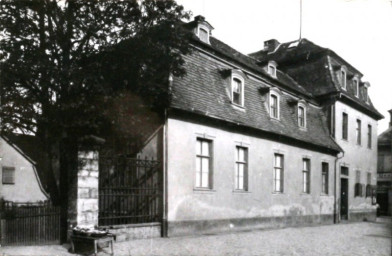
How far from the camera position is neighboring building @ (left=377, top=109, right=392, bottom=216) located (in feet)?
109

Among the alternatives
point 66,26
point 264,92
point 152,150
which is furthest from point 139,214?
point 264,92

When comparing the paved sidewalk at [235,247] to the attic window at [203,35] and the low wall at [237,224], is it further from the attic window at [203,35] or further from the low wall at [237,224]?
the attic window at [203,35]

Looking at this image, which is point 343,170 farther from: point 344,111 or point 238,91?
point 238,91

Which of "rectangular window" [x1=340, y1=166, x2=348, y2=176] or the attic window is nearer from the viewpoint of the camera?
the attic window

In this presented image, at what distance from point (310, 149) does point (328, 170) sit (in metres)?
2.52

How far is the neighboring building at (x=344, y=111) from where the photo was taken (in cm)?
2305

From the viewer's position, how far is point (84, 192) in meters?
9.57

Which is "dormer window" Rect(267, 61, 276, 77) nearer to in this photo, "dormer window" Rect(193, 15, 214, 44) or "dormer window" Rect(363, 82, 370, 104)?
"dormer window" Rect(193, 15, 214, 44)

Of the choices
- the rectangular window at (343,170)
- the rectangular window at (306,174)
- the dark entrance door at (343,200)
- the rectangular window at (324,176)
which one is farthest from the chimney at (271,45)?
the rectangular window at (306,174)

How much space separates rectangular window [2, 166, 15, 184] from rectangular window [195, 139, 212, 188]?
9873mm

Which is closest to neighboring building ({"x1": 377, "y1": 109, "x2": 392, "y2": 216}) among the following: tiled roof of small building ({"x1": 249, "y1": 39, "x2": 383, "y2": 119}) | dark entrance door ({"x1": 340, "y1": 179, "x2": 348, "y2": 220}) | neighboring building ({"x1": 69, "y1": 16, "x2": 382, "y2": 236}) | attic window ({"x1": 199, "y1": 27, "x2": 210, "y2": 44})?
neighboring building ({"x1": 69, "y1": 16, "x2": 382, "y2": 236})

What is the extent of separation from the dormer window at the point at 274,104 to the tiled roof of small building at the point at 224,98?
1.22 ft

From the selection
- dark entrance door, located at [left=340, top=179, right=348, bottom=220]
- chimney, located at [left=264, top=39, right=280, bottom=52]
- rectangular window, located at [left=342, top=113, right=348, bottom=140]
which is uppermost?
chimney, located at [left=264, top=39, right=280, bottom=52]

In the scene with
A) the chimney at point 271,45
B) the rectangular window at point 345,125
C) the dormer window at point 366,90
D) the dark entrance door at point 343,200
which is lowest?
the dark entrance door at point 343,200
